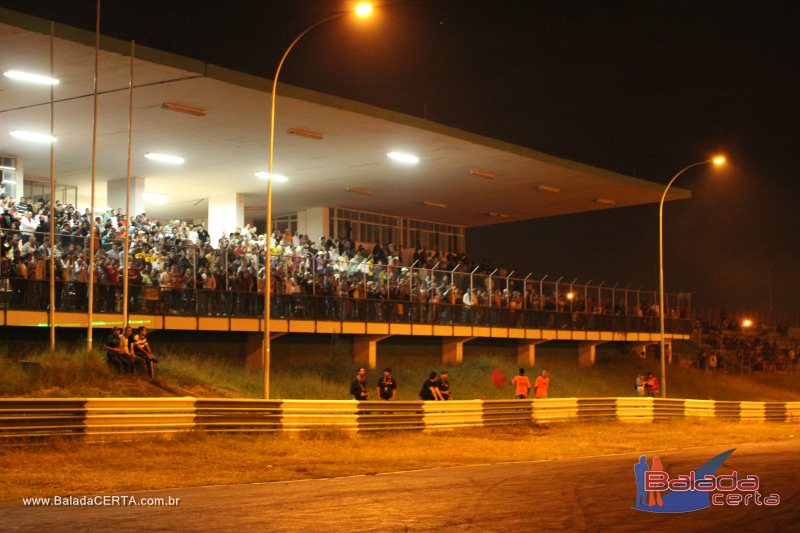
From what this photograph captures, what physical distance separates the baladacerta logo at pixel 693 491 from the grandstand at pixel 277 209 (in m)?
16.7

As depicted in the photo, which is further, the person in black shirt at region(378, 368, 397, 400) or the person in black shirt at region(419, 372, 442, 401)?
the person in black shirt at region(419, 372, 442, 401)

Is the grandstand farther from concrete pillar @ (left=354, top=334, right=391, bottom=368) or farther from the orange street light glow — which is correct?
the orange street light glow

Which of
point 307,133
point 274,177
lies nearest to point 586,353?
point 274,177

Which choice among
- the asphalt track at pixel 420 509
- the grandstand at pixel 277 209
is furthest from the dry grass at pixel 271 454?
the grandstand at pixel 277 209

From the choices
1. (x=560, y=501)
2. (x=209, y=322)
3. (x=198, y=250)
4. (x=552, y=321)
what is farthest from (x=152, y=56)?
(x=552, y=321)

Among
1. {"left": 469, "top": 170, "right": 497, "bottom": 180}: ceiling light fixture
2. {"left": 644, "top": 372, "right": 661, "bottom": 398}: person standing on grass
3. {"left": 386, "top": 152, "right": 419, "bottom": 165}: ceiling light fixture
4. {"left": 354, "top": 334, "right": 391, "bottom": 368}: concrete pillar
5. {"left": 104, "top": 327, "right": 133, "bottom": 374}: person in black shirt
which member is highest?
{"left": 386, "top": 152, "right": 419, "bottom": 165}: ceiling light fixture

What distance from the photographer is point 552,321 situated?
Answer: 5006cm

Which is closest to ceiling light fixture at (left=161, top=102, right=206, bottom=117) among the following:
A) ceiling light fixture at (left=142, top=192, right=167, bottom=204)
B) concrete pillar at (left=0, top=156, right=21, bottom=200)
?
concrete pillar at (left=0, top=156, right=21, bottom=200)

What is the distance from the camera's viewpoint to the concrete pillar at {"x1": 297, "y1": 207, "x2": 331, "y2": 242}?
174 ft

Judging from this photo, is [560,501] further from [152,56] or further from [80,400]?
[152,56]

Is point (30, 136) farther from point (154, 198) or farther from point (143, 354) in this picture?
point (143, 354)

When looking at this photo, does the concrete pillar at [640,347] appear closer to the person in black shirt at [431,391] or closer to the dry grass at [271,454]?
the dry grass at [271,454]

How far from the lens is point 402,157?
1623 inches

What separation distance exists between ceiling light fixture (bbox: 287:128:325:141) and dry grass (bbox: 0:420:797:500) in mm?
13199
